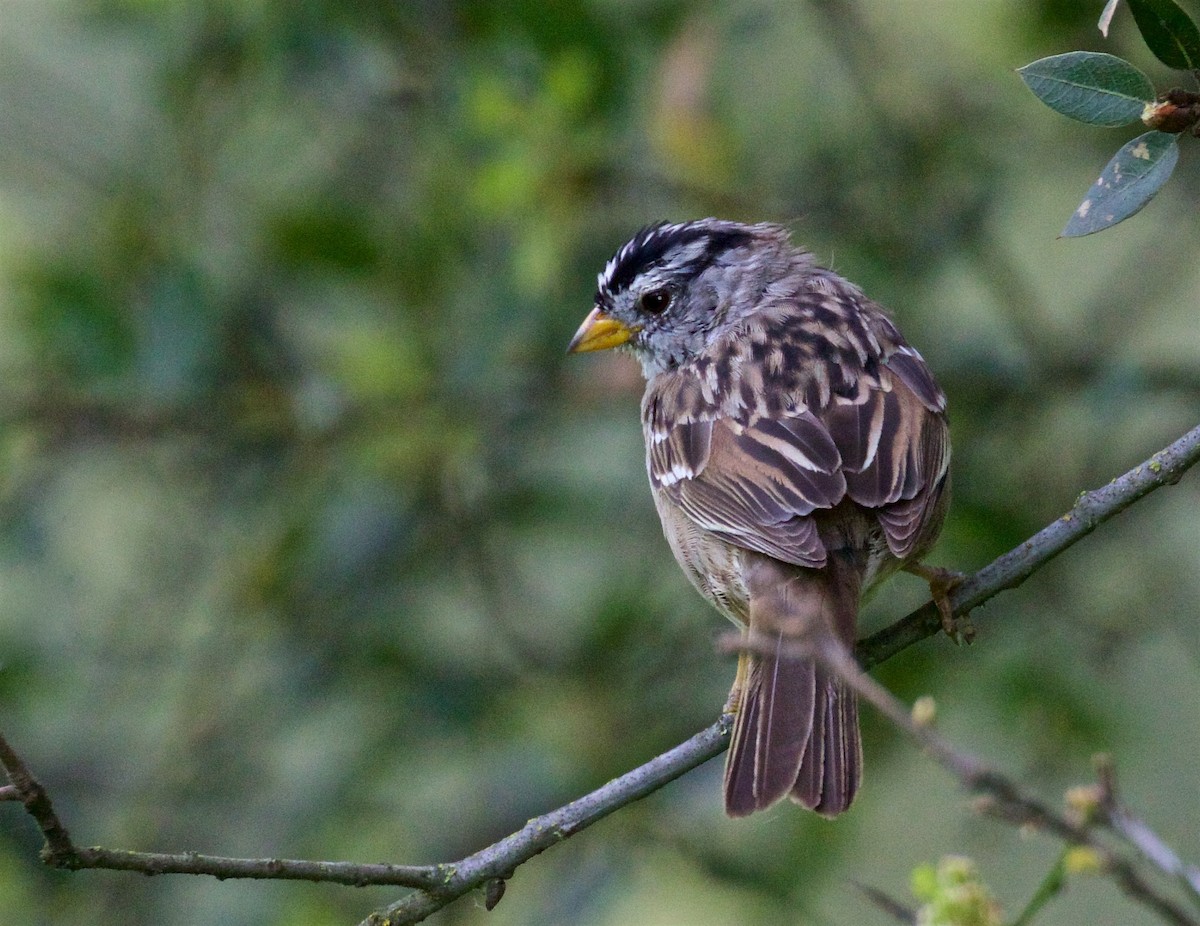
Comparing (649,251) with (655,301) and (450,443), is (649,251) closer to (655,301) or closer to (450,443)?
(655,301)

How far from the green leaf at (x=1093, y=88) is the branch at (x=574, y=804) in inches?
28.4

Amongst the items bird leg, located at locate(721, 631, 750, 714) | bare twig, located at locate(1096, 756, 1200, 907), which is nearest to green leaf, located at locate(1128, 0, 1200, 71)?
bare twig, located at locate(1096, 756, 1200, 907)

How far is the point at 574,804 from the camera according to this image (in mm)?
3254

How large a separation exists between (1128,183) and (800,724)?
1.46 metres

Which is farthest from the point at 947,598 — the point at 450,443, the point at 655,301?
the point at 450,443

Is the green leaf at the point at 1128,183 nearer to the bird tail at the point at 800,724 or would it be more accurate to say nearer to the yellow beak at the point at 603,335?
the bird tail at the point at 800,724

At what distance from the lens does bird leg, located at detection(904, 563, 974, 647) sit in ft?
12.6

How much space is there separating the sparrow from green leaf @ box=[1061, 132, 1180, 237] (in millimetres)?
1031

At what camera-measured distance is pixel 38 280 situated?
5.59 metres

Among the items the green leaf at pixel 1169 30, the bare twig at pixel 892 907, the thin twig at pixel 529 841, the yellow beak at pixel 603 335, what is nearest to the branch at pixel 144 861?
the thin twig at pixel 529 841

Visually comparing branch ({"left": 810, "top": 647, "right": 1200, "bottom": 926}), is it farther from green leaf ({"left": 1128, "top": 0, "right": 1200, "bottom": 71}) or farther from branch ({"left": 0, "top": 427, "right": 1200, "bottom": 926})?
green leaf ({"left": 1128, "top": 0, "right": 1200, "bottom": 71})

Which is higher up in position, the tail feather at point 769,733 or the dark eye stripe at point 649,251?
the dark eye stripe at point 649,251

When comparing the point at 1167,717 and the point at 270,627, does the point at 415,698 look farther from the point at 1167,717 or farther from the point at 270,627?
the point at 1167,717

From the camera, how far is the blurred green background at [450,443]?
5.48m
